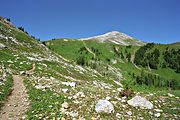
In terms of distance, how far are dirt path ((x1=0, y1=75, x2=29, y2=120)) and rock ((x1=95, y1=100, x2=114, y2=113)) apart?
535 cm

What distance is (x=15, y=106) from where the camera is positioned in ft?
57.8

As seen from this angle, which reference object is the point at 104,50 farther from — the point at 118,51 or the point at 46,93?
the point at 46,93

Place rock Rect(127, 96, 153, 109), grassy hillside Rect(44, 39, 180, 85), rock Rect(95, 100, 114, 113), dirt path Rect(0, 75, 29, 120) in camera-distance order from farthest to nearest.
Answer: grassy hillside Rect(44, 39, 180, 85), rock Rect(127, 96, 153, 109), dirt path Rect(0, 75, 29, 120), rock Rect(95, 100, 114, 113)

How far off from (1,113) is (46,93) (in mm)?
5073

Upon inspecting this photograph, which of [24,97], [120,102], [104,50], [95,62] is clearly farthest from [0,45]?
[104,50]

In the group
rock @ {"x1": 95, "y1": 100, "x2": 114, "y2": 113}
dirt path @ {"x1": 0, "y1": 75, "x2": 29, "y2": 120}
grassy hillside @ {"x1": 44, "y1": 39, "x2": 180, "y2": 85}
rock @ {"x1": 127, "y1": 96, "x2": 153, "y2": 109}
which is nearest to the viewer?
rock @ {"x1": 95, "y1": 100, "x2": 114, "y2": 113}

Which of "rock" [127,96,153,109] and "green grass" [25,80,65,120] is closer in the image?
"green grass" [25,80,65,120]

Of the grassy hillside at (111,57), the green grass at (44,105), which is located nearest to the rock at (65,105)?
the green grass at (44,105)

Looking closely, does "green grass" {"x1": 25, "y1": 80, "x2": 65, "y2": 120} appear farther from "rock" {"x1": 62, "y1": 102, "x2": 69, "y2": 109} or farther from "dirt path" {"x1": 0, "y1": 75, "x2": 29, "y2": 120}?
"dirt path" {"x1": 0, "y1": 75, "x2": 29, "y2": 120}

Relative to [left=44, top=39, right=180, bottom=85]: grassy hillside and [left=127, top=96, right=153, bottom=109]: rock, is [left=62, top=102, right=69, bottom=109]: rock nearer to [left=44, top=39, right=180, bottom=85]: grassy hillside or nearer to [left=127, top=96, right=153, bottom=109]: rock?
[left=127, top=96, right=153, bottom=109]: rock

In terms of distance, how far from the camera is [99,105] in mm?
15547

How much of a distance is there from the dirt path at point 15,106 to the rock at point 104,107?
17.5 ft

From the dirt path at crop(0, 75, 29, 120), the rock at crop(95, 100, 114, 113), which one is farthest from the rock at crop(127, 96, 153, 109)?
the dirt path at crop(0, 75, 29, 120)

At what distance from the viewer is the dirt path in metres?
15.4
